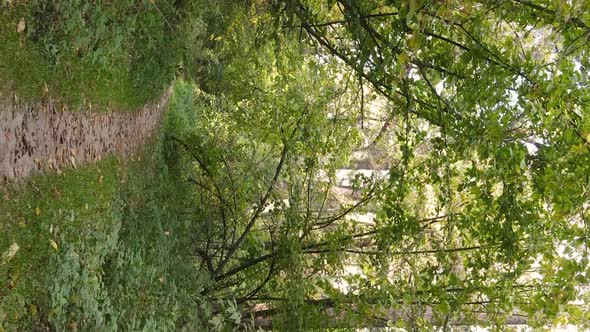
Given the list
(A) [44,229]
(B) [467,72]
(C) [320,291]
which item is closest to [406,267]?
(C) [320,291]

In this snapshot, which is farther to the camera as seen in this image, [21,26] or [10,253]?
[21,26]

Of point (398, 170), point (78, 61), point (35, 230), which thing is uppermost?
point (78, 61)

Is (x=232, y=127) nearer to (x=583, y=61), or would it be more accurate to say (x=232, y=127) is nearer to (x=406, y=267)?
(x=406, y=267)

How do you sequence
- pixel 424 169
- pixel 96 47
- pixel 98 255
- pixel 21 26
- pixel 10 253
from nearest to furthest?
pixel 10 253, pixel 21 26, pixel 98 255, pixel 96 47, pixel 424 169

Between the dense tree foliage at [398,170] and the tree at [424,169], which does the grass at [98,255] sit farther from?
the tree at [424,169]

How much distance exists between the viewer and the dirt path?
4.71 m

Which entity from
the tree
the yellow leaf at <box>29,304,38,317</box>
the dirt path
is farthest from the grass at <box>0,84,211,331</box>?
the tree

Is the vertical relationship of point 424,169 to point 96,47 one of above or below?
below

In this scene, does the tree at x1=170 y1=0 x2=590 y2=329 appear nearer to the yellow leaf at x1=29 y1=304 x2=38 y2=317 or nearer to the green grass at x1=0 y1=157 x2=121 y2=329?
the green grass at x1=0 y1=157 x2=121 y2=329

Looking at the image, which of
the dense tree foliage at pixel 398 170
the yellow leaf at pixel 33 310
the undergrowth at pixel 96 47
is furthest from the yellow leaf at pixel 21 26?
the yellow leaf at pixel 33 310

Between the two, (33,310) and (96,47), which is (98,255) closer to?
(33,310)

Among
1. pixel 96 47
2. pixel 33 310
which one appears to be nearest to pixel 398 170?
pixel 96 47

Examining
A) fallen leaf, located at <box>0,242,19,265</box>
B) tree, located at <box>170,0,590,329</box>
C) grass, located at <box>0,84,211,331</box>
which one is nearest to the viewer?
fallen leaf, located at <box>0,242,19,265</box>

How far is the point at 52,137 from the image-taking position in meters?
5.61
